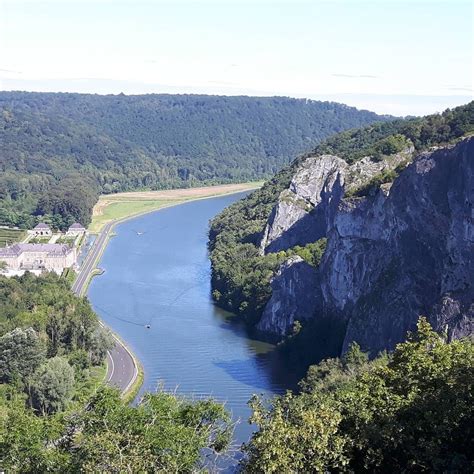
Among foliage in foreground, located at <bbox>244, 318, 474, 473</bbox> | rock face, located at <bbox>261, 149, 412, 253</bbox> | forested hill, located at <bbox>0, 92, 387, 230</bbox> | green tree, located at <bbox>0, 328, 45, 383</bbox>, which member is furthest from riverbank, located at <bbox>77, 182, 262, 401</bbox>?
foliage in foreground, located at <bbox>244, 318, 474, 473</bbox>

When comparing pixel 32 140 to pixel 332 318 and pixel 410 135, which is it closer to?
pixel 410 135

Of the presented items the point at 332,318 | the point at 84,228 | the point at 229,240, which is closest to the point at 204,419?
the point at 332,318

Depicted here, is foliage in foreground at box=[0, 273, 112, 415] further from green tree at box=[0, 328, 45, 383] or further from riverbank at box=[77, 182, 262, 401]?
riverbank at box=[77, 182, 262, 401]

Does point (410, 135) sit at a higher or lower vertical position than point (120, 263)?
higher

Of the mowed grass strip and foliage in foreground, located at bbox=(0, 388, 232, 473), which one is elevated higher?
foliage in foreground, located at bbox=(0, 388, 232, 473)

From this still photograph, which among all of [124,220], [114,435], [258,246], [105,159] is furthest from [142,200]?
[114,435]

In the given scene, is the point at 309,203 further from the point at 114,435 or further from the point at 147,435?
the point at 114,435
